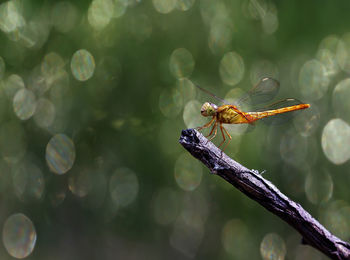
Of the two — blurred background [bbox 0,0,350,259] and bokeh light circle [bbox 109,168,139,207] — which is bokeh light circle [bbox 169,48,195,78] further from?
bokeh light circle [bbox 109,168,139,207]

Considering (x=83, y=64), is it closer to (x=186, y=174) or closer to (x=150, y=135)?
(x=150, y=135)

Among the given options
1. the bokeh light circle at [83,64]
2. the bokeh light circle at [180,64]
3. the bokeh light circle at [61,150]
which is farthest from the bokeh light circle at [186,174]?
the bokeh light circle at [83,64]

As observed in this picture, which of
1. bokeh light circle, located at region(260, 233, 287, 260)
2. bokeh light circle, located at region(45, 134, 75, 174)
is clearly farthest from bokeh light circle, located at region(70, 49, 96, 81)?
bokeh light circle, located at region(260, 233, 287, 260)

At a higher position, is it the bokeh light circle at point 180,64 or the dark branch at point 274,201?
the bokeh light circle at point 180,64

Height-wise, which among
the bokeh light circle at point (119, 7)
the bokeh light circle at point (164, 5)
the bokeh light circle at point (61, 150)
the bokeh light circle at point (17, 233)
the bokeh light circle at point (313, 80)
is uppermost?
the bokeh light circle at point (313, 80)

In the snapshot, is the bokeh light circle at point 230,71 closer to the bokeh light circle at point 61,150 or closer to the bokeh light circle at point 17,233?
the bokeh light circle at point 61,150

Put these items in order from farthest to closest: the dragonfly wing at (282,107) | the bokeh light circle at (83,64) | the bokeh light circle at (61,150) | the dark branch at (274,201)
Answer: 1. the bokeh light circle at (83,64)
2. the bokeh light circle at (61,150)
3. the dragonfly wing at (282,107)
4. the dark branch at (274,201)

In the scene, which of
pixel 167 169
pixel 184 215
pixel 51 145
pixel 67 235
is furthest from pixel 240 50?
pixel 67 235
